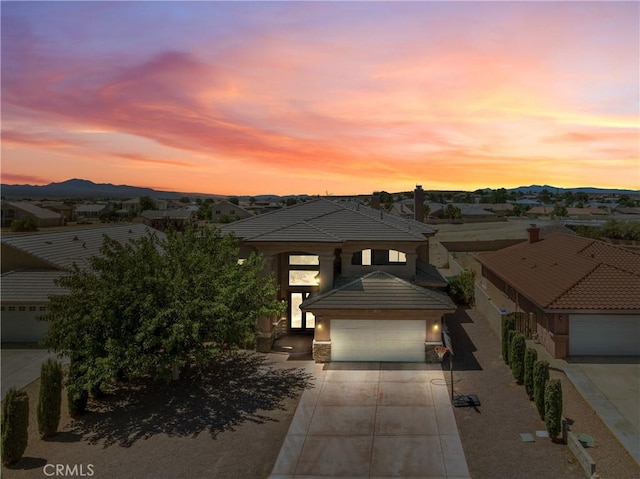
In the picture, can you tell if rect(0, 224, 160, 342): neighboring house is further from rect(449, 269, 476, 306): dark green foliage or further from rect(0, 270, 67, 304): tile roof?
rect(449, 269, 476, 306): dark green foliage

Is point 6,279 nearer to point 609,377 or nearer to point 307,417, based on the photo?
point 307,417

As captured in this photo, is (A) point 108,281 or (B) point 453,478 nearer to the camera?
(B) point 453,478

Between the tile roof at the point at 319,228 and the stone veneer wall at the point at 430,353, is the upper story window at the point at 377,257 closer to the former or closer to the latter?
the tile roof at the point at 319,228

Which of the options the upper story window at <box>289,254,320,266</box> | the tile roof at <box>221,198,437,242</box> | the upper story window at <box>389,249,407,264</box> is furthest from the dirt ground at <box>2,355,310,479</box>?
the upper story window at <box>389,249,407,264</box>

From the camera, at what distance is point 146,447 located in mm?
13203

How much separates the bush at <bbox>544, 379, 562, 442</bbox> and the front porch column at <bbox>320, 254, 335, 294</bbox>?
11073 millimetres

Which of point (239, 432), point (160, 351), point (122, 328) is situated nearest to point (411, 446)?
point (239, 432)

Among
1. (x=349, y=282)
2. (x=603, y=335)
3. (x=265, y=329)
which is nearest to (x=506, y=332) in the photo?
(x=603, y=335)

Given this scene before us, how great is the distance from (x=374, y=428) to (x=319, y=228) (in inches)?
452

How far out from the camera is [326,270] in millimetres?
21766

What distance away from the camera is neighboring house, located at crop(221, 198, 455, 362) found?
1995 cm

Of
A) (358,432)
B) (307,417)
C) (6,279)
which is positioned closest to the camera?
(358,432)

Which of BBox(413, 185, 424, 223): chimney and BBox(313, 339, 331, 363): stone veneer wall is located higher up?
BBox(413, 185, 424, 223): chimney

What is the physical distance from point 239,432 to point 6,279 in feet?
63.2
